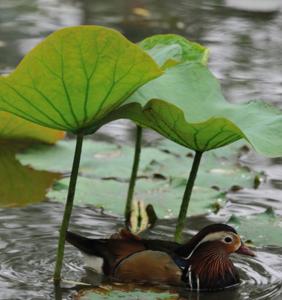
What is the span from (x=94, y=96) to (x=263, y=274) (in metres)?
1.14

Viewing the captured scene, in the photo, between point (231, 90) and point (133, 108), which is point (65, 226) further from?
point (231, 90)

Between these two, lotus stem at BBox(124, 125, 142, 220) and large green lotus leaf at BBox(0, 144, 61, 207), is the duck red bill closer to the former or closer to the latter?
lotus stem at BBox(124, 125, 142, 220)

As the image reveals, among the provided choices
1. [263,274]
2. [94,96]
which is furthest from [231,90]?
[94,96]

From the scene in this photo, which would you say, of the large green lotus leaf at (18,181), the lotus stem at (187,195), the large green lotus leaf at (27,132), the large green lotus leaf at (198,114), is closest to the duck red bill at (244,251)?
the lotus stem at (187,195)

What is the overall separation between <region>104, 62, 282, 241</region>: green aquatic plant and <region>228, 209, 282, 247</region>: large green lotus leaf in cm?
45

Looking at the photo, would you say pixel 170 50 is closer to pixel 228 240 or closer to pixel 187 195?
pixel 187 195

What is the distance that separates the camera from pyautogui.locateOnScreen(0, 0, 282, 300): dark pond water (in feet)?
14.3

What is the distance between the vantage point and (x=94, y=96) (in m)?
3.87

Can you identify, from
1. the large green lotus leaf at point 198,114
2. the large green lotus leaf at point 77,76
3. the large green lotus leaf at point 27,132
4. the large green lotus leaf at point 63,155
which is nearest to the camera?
the large green lotus leaf at point 77,76

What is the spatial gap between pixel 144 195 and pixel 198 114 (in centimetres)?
115

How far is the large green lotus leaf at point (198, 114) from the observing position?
3.92 meters

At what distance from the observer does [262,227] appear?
4871mm

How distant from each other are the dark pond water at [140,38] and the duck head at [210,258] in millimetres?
67

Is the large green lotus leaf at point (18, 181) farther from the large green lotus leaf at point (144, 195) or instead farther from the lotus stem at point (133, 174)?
the lotus stem at point (133, 174)
